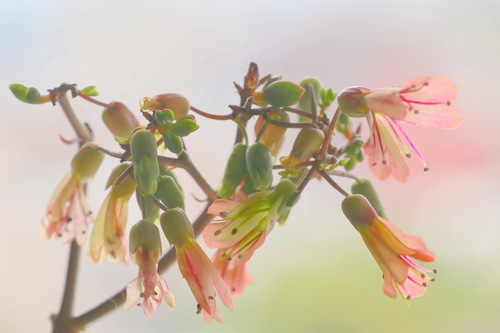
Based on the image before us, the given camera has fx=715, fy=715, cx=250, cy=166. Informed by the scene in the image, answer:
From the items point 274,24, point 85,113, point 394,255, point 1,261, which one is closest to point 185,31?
point 274,24

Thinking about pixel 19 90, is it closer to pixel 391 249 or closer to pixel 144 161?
pixel 144 161

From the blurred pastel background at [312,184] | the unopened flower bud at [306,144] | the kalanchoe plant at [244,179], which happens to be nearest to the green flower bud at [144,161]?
the kalanchoe plant at [244,179]

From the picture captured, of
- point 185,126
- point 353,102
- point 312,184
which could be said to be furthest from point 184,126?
point 312,184

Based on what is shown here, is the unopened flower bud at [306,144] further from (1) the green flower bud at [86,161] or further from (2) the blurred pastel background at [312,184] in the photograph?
(2) the blurred pastel background at [312,184]

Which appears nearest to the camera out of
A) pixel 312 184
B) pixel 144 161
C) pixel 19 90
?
pixel 144 161

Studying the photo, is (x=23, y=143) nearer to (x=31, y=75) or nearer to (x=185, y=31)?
(x=31, y=75)

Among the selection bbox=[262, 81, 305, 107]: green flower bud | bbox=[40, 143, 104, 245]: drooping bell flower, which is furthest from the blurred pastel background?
bbox=[262, 81, 305, 107]: green flower bud
